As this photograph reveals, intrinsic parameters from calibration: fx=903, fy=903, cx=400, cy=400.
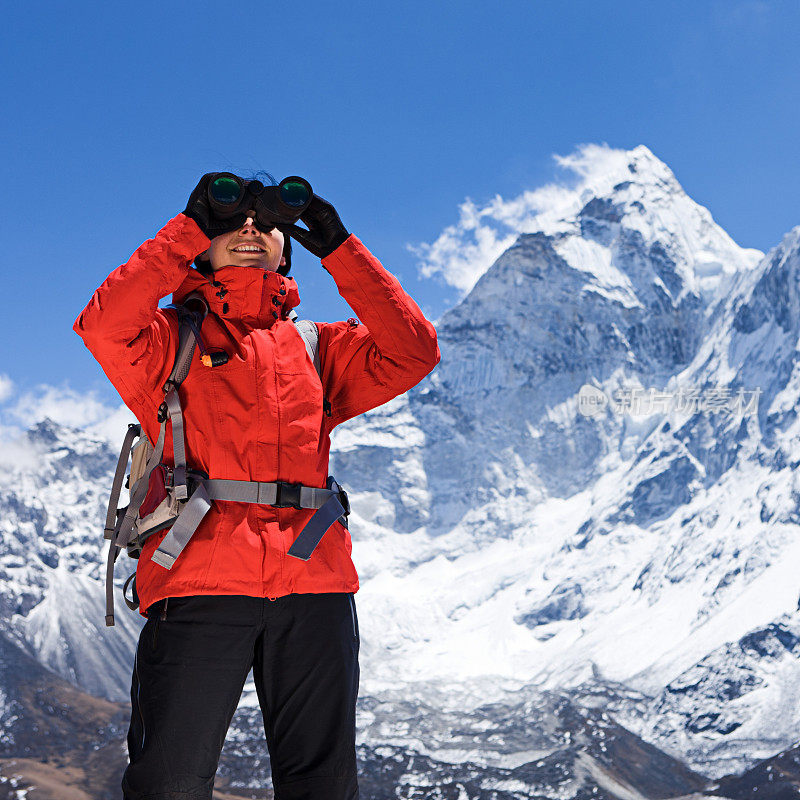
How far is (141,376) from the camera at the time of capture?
3305 mm

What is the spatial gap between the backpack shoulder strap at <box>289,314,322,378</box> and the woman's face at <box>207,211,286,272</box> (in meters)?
0.29

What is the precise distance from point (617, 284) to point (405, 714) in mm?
111081

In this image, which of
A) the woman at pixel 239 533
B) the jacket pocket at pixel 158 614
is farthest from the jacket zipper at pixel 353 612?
the jacket pocket at pixel 158 614

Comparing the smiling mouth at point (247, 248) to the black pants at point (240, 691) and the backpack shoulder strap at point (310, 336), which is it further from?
the black pants at point (240, 691)

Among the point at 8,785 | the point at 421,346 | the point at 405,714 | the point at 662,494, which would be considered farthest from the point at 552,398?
the point at 421,346

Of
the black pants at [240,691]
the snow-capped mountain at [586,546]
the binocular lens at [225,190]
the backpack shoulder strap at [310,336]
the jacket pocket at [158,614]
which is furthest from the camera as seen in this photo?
the snow-capped mountain at [586,546]

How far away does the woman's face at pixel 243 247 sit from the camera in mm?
3537

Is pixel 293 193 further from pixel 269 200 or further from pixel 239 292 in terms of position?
pixel 239 292

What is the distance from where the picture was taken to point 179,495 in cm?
313

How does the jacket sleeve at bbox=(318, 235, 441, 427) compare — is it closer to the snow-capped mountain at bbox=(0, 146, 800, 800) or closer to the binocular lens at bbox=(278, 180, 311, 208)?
the binocular lens at bbox=(278, 180, 311, 208)

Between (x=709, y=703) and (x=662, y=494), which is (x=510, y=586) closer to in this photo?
(x=662, y=494)

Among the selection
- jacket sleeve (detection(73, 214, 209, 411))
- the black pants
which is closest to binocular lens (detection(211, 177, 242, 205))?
jacket sleeve (detection(73, 214, 209, 411))

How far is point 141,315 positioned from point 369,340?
0.98m

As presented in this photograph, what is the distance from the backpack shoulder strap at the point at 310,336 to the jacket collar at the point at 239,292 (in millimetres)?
143
